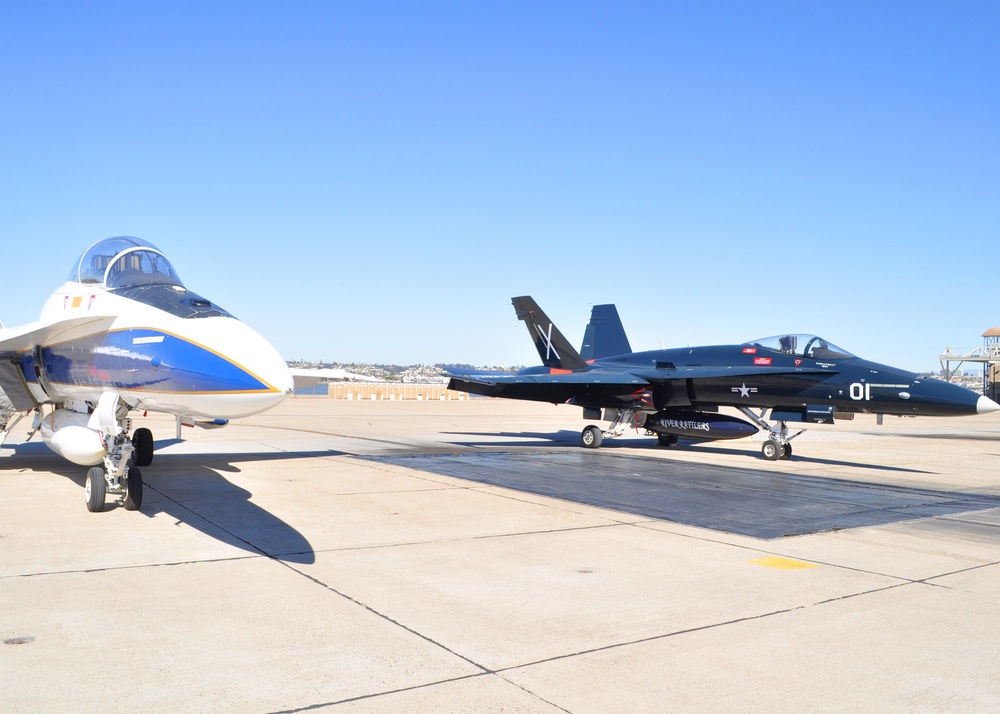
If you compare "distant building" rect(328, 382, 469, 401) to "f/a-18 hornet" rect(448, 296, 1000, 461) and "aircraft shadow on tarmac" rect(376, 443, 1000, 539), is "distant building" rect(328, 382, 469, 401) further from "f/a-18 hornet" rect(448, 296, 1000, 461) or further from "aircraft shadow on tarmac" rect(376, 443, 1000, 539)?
"aircraft shadow on tarmac" rect(376, 443, 1000, 539)

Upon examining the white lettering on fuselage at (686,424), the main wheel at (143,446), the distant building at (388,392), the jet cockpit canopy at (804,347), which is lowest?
the main wheel at (143,446)

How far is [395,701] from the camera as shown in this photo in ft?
11.5

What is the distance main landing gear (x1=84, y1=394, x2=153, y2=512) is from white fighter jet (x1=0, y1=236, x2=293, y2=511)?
0.03ft

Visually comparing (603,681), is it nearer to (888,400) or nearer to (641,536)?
(641,536)

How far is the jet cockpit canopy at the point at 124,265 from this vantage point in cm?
842

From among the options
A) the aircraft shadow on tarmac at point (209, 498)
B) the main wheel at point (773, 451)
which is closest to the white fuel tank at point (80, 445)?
the aircraft shadow on tarmac at point (209, 498)

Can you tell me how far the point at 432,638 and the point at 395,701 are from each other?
2.94 ft

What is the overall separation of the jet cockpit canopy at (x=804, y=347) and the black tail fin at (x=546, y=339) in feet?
19.6

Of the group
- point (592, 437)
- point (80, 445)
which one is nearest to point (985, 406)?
point (592, 437)

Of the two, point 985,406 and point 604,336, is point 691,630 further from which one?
point 604,336

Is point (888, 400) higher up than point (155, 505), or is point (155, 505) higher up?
point (888, 400)

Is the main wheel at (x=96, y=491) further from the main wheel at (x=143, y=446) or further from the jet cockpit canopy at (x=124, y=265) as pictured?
the main wheel at (x=143, y=446)

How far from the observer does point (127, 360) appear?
754 centimetres

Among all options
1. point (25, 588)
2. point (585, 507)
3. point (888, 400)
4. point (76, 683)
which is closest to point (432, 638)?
point (76, 683)
